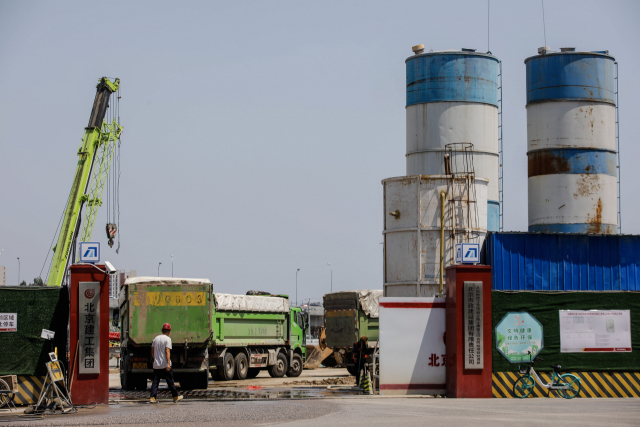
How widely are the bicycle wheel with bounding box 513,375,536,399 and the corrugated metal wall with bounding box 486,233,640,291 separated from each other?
12534mm

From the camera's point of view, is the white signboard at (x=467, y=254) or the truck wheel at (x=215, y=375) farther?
the truck wheel at (x=215, y=375)

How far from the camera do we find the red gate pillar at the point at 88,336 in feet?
58.3

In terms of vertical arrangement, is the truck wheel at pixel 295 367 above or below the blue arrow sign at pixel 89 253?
below

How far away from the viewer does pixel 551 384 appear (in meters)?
19.6

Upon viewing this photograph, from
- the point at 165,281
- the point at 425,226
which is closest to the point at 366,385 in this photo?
the point at 165,281

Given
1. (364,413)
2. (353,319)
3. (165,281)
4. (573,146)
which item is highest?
(573,146)

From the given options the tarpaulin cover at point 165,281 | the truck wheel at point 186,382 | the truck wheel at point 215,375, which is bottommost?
the truck wheel at point 215,375

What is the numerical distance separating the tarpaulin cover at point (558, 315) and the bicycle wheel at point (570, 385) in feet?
1.29

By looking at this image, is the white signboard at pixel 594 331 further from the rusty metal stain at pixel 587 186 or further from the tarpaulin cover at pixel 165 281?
the rusty metal stain at pixel 587 186

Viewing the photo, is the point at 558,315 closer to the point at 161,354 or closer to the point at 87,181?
the point at 161,354

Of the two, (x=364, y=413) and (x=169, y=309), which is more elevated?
(x=169, y=309)

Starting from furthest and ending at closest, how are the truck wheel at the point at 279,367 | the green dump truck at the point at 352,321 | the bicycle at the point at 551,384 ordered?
1. the green dump truck at the point at 352,321
2. the truck wheel at the point at 279,367
3. the bicycle at the point at 551,384

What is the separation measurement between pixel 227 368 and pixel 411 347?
9819 mm

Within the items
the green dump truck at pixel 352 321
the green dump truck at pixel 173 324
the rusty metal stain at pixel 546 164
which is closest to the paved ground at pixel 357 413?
the green dump truck at pixel 173 324
